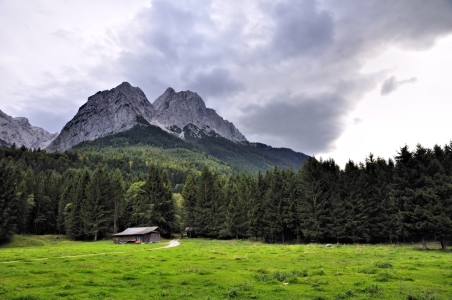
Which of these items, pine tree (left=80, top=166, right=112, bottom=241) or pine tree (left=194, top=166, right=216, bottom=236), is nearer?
pine tree (left=80, top=166, right=112, bottom=241)

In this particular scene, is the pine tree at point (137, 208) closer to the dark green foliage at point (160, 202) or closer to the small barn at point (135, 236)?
the dark green foliage at point (160, 202)

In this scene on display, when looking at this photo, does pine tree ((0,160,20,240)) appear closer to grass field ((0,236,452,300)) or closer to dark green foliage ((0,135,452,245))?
dark green foliage ((0,135,452,245))

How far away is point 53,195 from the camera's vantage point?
100 meters

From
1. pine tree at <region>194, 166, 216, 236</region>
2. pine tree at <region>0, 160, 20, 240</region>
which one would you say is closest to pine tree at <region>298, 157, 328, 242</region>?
pine tree at <region>194, 166, 216, 236</region>

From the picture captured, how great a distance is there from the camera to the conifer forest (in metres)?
43.5

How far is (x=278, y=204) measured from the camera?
71.1m

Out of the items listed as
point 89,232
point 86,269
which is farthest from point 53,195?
point 86,269

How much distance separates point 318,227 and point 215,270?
4282 centimetres

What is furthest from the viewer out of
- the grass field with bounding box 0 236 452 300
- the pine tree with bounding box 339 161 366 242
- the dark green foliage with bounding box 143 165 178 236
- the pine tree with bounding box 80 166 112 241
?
the dark green foliage with bounding box 143 165 178 236

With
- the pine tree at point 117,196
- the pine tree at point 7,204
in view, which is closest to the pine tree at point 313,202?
the pine tree at point 117,196

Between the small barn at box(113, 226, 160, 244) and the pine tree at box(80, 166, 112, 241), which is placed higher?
the pine tree at box(80, 166, 112, 241)

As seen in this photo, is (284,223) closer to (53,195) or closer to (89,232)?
(89,232)

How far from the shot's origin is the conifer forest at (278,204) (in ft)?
143

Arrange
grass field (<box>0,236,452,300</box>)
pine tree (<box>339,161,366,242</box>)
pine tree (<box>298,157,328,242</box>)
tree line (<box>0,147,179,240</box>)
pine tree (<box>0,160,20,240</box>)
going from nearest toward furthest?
grass field (<box>0,236,452,300</box>)
pine tree (<box>339,161,366,242</box>)
pine tree (<box>298,157,328,242</box>)
pine tree (<box>0,160,20,240</box>)
tree line (<box>0,147,179,240</box>)
